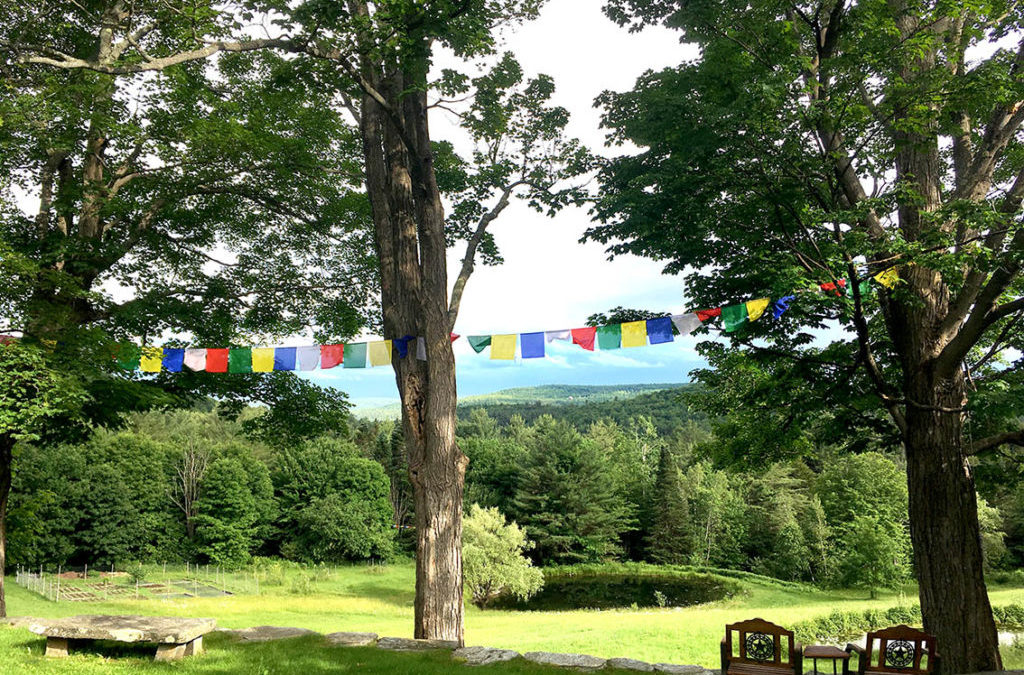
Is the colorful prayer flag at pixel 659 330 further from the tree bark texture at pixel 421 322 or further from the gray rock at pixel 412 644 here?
the gray rock at pixel 412 644

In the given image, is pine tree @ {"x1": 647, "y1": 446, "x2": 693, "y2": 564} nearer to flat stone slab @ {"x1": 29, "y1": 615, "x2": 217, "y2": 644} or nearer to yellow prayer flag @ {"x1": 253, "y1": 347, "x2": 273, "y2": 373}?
yellow prayer flag @ {"x1": 253, "y1": 347, "x2": 273, "y2": 373}

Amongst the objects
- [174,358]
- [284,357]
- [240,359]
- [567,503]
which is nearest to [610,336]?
[284,357]

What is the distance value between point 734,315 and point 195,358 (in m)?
8.90

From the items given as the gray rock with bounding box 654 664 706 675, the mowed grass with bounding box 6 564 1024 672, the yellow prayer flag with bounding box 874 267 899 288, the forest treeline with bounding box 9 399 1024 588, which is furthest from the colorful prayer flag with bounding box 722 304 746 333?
the forest treeline with bounding box 9 399 1024 588

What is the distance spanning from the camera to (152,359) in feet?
35.7

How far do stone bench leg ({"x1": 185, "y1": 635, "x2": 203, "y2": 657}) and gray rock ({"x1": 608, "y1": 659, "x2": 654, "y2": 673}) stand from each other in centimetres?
436

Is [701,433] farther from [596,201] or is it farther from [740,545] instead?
[596,201]

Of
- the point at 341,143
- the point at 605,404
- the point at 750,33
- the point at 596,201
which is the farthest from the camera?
the point at 605,404

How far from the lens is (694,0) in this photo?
8.75m

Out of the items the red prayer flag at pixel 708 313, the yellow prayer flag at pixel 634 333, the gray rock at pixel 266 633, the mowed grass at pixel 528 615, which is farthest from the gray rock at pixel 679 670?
the mowed grass at pixel 528 615

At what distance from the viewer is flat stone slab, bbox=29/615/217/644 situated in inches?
259

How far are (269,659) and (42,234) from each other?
8276 millimetres

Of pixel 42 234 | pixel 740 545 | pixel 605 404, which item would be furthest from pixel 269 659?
pixel 605 404

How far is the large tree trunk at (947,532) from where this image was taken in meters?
6.94
